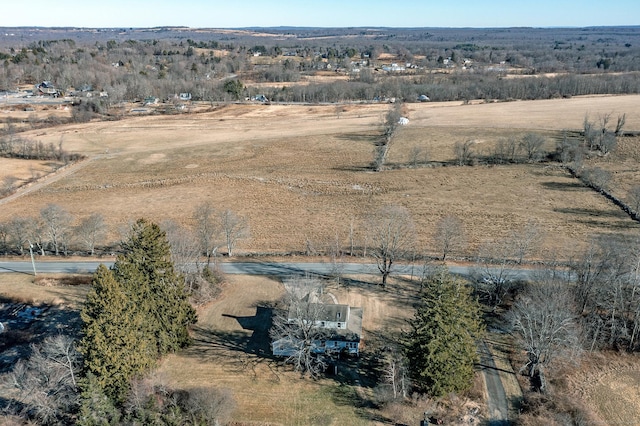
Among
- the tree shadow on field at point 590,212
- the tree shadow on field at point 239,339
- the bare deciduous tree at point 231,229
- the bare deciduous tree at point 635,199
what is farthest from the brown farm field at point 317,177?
the tree shadow on field at point 239,339

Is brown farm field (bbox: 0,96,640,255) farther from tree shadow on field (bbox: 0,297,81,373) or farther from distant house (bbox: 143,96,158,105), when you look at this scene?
distant house (bbox: 143,96,158,105)

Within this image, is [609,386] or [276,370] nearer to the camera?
[609,386]

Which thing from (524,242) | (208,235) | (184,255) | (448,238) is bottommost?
(208,235)

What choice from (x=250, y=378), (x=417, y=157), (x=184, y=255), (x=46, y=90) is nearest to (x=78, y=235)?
(x=184, y=255)

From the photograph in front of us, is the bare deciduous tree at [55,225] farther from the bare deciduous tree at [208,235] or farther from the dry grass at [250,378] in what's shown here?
the dry grass at [250,378]

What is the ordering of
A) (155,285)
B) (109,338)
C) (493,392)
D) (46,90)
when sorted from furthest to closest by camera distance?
(46,90) < (155,285) < (493,392) < (109,338)

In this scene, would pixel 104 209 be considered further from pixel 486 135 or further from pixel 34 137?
pixel 486 135

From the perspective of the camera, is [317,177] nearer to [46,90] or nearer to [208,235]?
[208,235]

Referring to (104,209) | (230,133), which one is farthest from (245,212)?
(230,133)
